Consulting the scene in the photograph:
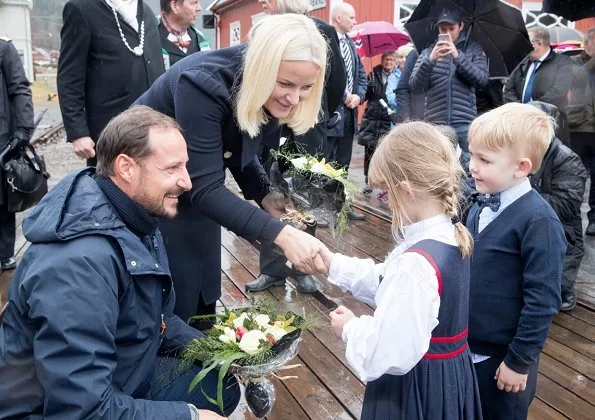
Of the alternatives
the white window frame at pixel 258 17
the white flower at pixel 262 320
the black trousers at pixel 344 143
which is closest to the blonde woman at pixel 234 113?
the white window frame at pixel 258 17

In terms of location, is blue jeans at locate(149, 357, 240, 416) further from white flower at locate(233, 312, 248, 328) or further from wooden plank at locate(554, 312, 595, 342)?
wooden plank at locate(554, 312, 595, 342)

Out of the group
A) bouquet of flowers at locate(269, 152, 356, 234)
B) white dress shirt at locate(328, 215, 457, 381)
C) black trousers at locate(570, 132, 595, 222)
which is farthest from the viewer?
black trousers at locate(570, 132, 595, 222)

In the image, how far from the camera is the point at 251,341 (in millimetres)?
2121

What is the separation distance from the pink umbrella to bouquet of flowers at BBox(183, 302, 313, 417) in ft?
25.6

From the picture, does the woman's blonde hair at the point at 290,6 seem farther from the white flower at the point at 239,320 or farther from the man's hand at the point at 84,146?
the white flower at the point at 239,320

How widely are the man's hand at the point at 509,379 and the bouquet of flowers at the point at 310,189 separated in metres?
0.94

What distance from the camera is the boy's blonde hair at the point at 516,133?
232cm

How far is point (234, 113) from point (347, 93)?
14.1 feet

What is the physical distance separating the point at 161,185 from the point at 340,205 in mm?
1021

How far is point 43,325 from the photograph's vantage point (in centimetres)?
158

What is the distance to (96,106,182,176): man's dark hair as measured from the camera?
1906 millimetres

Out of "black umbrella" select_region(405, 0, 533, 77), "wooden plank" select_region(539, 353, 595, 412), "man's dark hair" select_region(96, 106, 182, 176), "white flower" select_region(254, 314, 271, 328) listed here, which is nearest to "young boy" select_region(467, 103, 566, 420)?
"white flower" select_region(254, 314, 271, 328)

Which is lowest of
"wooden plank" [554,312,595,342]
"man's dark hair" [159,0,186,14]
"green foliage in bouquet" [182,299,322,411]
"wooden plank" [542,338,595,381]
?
"wooden plank" [554,312,595,342]

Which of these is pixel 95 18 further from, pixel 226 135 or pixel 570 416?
pixel 570 416
